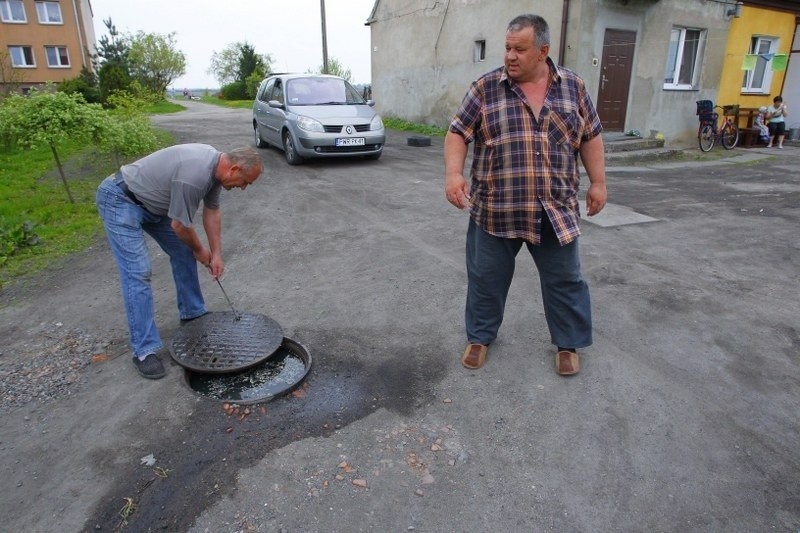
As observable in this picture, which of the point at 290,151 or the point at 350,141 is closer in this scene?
the point at 350,141

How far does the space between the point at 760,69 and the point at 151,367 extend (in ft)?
58.8

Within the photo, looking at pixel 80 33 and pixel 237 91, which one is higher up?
pixel 80 33

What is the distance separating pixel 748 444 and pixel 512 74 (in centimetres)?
221

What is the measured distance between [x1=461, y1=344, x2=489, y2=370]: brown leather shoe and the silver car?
23.0ft

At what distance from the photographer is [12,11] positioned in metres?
32.6

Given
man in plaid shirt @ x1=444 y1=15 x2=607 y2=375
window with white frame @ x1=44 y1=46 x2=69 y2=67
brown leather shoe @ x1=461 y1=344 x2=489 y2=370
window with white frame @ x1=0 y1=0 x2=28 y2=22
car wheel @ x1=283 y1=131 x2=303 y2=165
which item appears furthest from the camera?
window with white frame @ x1=44 y1=46 x2=69 y2=67

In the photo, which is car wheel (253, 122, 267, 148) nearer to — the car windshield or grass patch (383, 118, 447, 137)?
the car windshield

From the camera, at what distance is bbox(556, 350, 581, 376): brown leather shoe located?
10.3 feet

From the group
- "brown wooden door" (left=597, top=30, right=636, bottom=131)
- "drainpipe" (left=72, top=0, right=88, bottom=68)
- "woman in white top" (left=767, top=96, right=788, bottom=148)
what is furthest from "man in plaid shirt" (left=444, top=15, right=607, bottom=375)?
"drainpipe" (left=72, top=0, right=88, bottom=68)

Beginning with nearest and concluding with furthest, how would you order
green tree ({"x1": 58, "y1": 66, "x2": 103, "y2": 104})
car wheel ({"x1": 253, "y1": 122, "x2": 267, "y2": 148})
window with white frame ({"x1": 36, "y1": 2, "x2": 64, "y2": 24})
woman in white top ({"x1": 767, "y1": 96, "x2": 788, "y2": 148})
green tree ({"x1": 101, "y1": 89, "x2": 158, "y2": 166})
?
green tree ({"x1": 101, "y1": 89, "x2": 158, "y2": 166}), car wheel ({"x1": 253, "y1": 122, "x2": 267, "y2": 148}), woman in white top ({"x1": 767, "y1": 96, "x2": 788, "y2": 148}), green tree ({"x1": 58, "y1": 66, "x2": 103, "y2": 104}), window with white frame ({"x1": 36, "y1": 2, "x2": 64, "y2": 24})

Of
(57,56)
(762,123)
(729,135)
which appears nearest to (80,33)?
(57,56)

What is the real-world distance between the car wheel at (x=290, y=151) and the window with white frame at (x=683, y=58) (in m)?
9.49

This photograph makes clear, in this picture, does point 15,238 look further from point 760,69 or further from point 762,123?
point 760,69

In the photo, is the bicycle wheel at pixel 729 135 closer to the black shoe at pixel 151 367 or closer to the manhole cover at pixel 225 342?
the manhole cover at pixel 225 342
